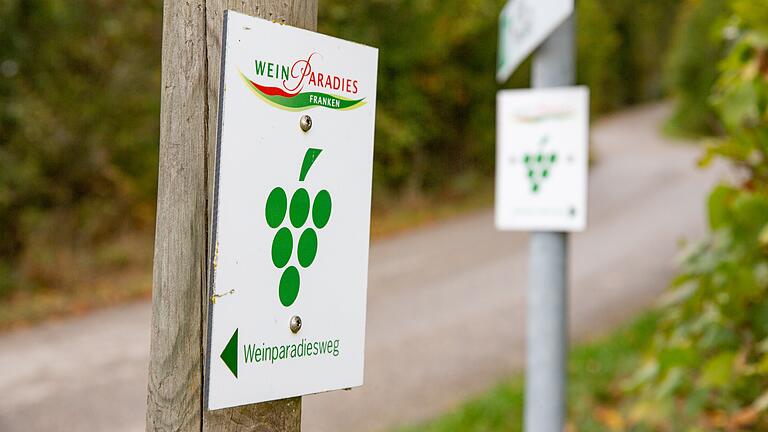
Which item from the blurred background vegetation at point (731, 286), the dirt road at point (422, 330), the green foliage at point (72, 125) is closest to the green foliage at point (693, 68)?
the dirt road at point (422, 330)

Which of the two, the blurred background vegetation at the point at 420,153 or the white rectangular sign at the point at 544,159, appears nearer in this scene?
the white rectangular sign at the point at 544,159

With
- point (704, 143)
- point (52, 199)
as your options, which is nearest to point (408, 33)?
point (52, 199)

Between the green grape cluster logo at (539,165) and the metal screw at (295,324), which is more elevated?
the green grape cluster logo at (539,165)

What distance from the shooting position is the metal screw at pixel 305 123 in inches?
61.9

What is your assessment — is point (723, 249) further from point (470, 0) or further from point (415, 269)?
point (470, 0)

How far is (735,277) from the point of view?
10.4 feet

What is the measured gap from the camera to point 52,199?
10.8 m

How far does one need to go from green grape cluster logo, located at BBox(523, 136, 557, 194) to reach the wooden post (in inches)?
67.8

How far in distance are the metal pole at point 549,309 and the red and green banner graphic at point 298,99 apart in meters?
1.51

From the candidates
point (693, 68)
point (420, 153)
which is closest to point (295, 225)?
point (420, 153)

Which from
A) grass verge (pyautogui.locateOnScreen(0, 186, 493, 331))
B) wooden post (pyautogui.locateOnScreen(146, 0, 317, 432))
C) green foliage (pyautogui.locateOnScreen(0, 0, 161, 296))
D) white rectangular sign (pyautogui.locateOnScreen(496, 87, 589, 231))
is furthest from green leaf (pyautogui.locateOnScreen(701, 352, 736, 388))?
green foliage (pyautogui.locateOnScreen(0, 0, 161, 296))

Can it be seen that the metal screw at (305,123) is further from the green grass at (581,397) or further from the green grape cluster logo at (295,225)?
the green grass at (581,397)

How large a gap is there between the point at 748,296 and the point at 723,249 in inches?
8.3

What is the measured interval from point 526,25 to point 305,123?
1.73 metres
